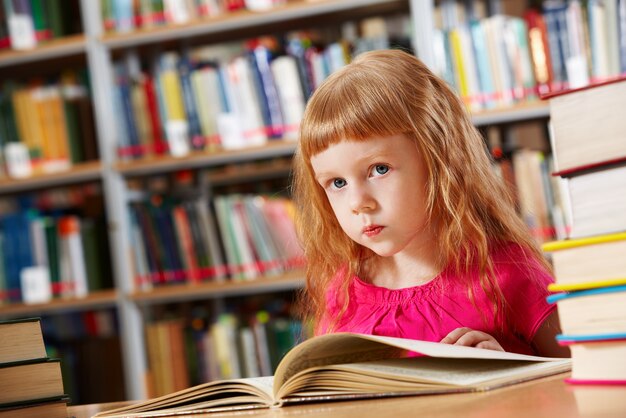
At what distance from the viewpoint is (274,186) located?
327 centimetres

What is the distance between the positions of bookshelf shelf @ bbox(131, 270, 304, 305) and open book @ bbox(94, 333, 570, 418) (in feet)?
6.05

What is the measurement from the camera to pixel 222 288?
289cm

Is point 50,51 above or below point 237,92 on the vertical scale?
above

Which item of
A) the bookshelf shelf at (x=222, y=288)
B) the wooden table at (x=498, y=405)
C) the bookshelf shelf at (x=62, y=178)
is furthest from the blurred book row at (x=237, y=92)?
the wooden table at (x=498, y=405)

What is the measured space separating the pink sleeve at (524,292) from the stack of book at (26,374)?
62 cm

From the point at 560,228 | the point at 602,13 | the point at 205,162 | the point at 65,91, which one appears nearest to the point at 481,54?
the point at 602,13

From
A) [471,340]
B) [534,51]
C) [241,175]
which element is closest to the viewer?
[471,340]

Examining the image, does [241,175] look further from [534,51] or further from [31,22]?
[534,51]

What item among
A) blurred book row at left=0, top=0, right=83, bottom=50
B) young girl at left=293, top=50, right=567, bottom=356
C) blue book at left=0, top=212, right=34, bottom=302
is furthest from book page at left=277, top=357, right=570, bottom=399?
blurred book row at left=0, top=0, right=83, bottom=50

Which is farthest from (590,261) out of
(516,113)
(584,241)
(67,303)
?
(67,303)

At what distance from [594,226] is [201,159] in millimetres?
2269

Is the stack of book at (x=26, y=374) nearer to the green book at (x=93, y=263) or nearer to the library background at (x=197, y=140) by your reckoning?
the library background at (x=197, y=140)

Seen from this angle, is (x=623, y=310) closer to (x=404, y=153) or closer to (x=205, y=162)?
(x=404, y=153)

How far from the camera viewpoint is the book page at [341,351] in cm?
86
